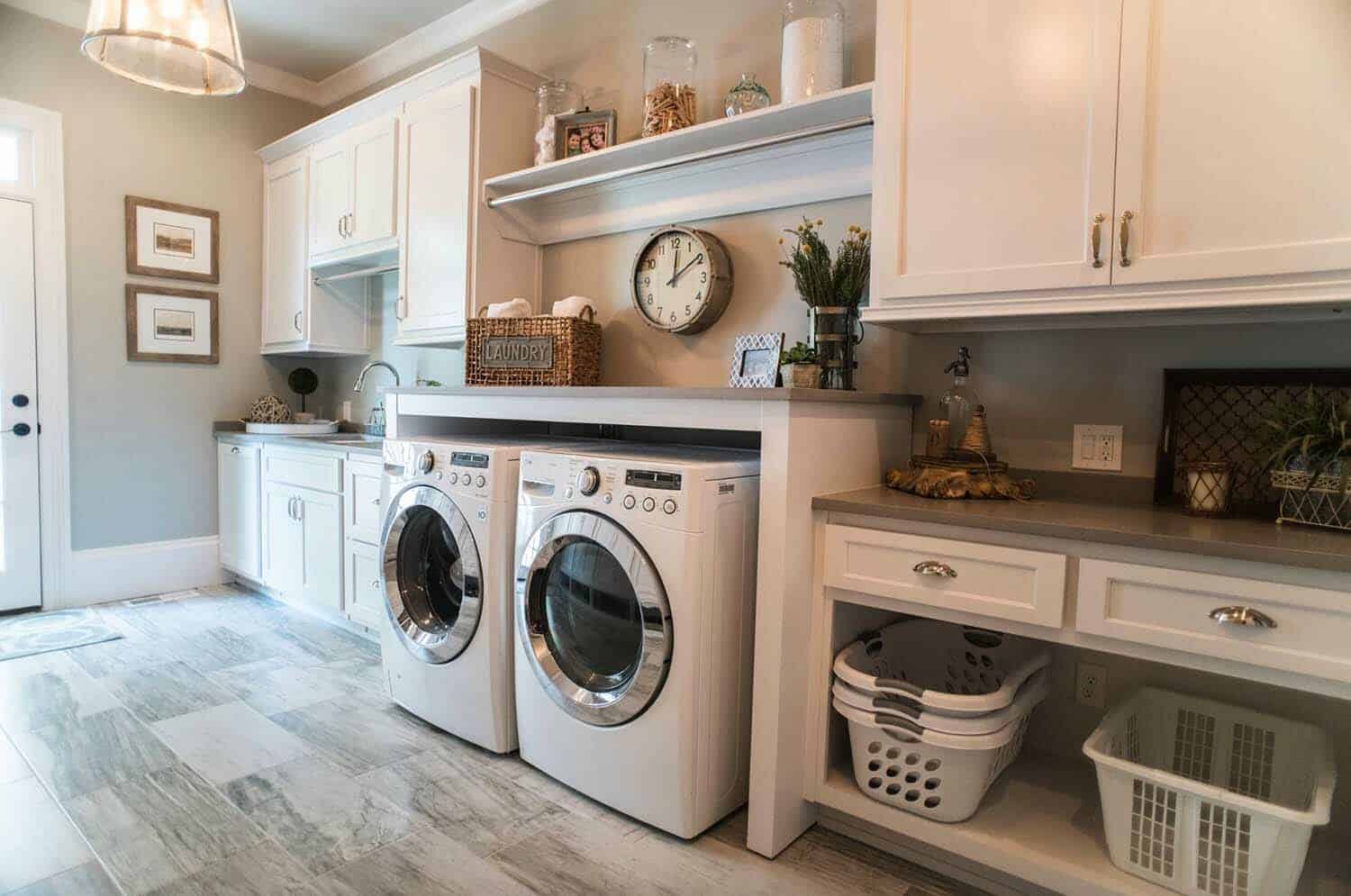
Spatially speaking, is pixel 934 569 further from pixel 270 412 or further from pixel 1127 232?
pixel 270 412

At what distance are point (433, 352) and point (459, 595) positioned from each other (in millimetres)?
1694

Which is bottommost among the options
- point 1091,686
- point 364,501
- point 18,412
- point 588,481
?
point 1091,686

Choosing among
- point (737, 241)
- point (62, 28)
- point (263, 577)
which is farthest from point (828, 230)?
point (62, 28)

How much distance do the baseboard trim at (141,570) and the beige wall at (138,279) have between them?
0.06 m

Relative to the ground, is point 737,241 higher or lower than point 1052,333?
higher

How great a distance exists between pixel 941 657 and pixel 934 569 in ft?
1.95

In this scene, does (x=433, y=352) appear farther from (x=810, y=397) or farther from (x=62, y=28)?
(x=810, y=397)

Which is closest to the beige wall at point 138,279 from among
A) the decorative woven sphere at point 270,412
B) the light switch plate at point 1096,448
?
the decorative woven sphere at point 270,412

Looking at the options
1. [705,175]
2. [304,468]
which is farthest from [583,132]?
[304,468]

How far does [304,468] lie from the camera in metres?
3.60

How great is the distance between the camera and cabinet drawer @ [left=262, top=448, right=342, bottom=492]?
3424mm

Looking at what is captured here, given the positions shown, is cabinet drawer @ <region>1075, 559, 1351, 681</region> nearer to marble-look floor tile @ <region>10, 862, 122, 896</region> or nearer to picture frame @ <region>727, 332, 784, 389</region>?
picture frame @ <region>727, 332, 784, 389</region>

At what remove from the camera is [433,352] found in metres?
3.80

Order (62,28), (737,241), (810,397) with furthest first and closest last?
(62,28) < (737,241) < (810,397)
